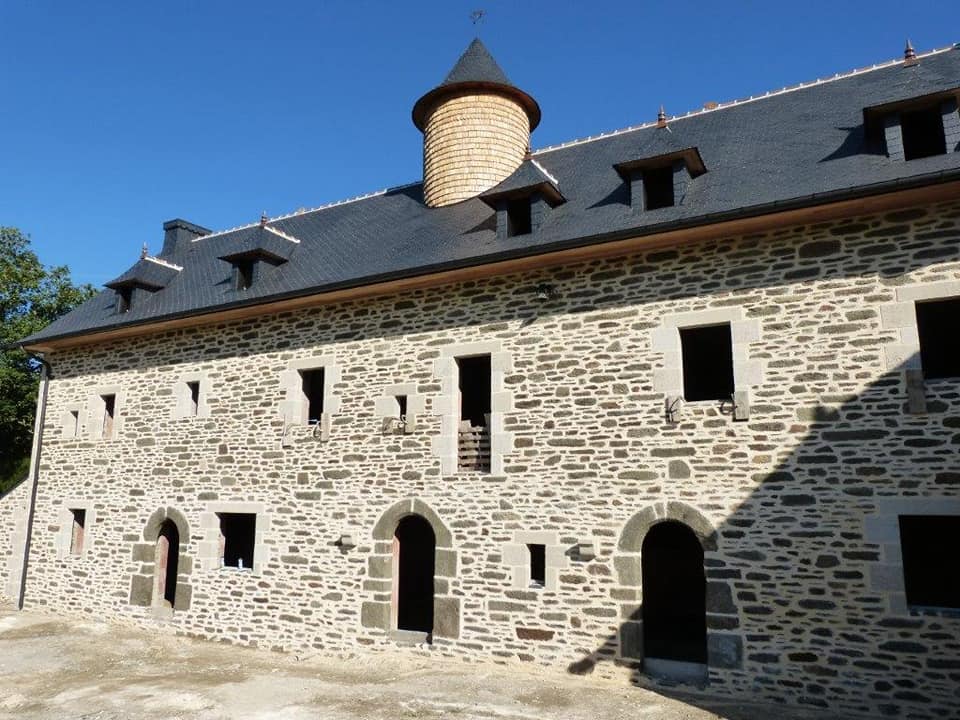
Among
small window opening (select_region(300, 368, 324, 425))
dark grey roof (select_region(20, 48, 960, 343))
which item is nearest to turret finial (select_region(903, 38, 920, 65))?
dark grey roof (select_region(20, 48, 960, 343))

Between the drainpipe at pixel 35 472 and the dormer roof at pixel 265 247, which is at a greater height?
the dormer roof at pixel 265 247

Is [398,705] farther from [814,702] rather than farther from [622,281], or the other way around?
Answer: [622,281]

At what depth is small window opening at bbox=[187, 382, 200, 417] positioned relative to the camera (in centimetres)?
1158

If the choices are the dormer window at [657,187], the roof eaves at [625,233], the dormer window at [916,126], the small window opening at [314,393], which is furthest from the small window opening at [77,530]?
the dormer window at [916,126]

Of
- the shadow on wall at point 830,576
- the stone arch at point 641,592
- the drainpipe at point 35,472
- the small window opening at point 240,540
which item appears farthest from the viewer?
the small window opening at point 240,540

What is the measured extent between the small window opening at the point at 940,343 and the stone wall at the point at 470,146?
683 centimetres

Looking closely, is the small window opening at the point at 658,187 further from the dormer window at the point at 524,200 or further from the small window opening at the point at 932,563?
the small window opening at the point at 932,563

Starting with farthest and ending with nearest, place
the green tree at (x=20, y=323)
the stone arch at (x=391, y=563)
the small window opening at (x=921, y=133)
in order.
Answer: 1. the green tree at (x=20, y=323)
2. the stone arch at (x=391, y=563)
3. the small window opening at (x=921, y=133)

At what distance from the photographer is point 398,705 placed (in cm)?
719

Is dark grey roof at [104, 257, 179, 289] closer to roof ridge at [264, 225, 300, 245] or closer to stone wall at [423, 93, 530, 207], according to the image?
roof ridge at [264, 225, 300, 245]

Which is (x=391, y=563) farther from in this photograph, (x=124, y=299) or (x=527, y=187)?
(x=124, y=299)

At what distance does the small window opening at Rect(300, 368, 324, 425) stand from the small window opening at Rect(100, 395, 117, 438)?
387cm

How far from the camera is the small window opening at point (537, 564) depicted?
827 centimetres

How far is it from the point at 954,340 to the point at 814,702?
5694 mm
